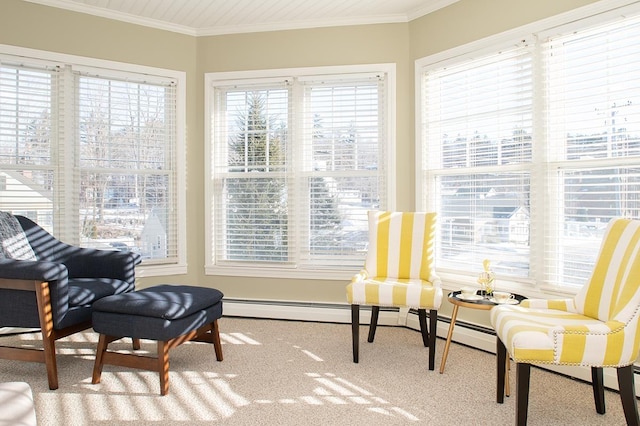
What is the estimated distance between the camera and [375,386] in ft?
9.27

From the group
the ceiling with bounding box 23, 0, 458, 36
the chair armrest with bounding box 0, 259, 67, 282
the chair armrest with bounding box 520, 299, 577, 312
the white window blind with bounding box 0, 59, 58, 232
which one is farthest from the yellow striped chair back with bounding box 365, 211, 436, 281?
the white window blind with bounding box 0, 59, 58, 232

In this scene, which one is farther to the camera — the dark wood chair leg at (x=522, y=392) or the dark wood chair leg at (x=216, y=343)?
the dark wood chair leg at (x=216, y=343)

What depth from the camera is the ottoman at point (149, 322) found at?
2.70m

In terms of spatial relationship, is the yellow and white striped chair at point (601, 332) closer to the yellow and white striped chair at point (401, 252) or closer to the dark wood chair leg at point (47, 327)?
the yellow and white striped chair at point (401, 252)

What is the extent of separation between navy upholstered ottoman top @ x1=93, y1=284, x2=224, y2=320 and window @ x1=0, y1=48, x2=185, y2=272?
148 centimetres

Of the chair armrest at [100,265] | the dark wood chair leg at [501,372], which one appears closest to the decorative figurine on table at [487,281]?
the dark wood chair leg at [501,372]

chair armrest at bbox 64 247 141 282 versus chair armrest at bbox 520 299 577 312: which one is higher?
chair armrest at bbox 64 247 141 282

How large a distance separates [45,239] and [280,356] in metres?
1.88

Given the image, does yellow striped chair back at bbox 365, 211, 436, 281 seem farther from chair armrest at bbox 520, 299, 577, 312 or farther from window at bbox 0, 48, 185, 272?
window at bbox 0, 48, 185, 272

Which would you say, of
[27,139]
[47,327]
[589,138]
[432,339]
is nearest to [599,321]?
[432,339]

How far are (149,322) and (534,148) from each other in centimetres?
269

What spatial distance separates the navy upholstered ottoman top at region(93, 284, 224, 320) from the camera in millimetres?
2709

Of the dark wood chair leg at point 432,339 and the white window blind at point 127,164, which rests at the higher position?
the white window blind at point 127,164

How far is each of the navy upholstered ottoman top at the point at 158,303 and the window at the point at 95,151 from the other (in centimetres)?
148
